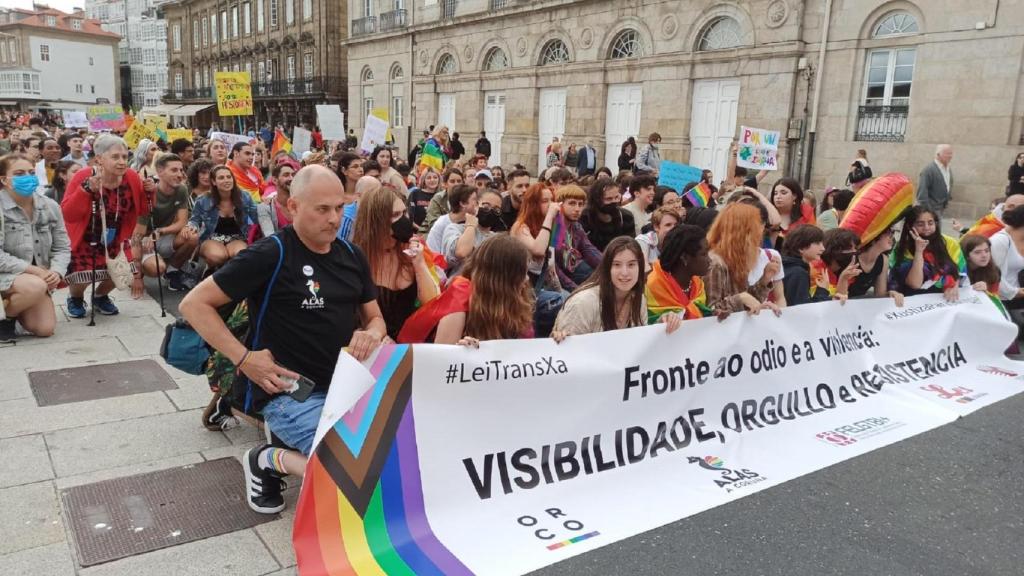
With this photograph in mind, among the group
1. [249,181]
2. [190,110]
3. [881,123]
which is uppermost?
[190,110]

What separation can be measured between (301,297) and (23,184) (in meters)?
4.21

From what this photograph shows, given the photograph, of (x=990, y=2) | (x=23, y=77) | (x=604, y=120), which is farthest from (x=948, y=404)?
(x=23, y=77)

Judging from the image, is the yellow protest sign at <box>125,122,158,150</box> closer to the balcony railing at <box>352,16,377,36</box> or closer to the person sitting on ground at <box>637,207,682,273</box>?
the person sitting on ground at <box>637,207,682,273</box>

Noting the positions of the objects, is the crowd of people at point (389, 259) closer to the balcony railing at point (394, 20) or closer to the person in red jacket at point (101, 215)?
the person in red jacket at point (101, 215)

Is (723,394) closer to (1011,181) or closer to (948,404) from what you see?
(948,404)

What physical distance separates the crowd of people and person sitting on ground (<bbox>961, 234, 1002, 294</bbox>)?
0.02m

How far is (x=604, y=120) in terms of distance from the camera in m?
23.0

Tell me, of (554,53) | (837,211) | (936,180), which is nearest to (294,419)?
(837,211)

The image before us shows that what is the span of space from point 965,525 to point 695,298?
212 centimetres

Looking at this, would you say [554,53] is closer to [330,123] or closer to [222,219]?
[330,123]

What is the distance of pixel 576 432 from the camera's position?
3867 millimetres

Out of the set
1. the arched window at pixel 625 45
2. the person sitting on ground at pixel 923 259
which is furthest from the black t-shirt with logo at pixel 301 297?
the arched window at pixel 625 45

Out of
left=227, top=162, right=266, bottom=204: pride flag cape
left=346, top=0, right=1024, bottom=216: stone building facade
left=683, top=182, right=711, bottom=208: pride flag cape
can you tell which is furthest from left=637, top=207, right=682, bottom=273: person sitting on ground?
left=346, top=0, right=1024, bottom=216: stone building facade

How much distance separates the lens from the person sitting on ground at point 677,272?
16.0 ft
